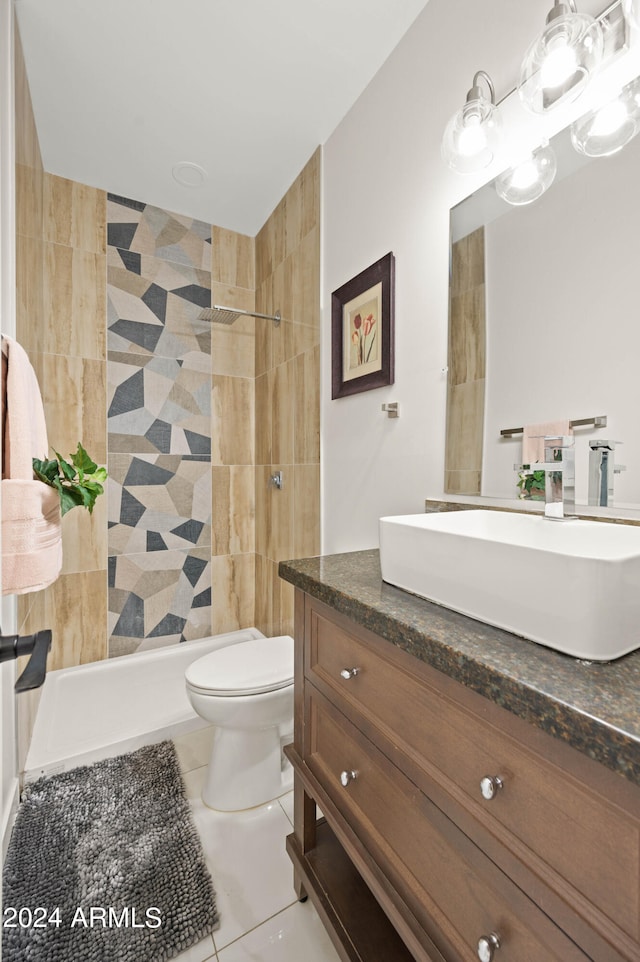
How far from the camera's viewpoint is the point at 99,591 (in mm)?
2170

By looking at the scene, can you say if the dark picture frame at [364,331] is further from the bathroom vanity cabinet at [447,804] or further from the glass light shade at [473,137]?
the bathroom vanity cabinet at [447,804]

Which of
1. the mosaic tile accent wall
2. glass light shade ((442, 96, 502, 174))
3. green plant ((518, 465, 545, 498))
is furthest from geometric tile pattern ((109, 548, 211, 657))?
glass light shade ((442, 96, 502, 174))

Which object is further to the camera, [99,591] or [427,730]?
[99,591]

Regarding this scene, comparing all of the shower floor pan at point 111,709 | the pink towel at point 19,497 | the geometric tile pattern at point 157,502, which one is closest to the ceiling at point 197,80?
the pink towel at point 19,497

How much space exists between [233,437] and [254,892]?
1994mm

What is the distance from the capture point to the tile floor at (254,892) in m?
0.99

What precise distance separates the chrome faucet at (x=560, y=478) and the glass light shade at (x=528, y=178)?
0.61 meters

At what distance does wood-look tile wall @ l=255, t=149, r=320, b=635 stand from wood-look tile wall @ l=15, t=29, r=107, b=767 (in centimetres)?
84

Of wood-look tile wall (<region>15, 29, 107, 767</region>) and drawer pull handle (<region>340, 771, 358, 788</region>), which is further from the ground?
wood-look tile wall (<region>15, 29, 107, 767</region>)

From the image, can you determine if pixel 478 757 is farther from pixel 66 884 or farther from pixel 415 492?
pixel 66 884

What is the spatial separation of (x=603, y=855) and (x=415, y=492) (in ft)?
3.16

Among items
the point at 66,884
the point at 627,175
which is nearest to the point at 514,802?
the point at 627,175

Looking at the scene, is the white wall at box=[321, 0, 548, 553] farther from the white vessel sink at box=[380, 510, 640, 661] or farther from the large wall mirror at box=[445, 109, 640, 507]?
the white vessel sink at box=[380, 510, 640, 661]

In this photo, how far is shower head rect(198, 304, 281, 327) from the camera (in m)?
2.16
